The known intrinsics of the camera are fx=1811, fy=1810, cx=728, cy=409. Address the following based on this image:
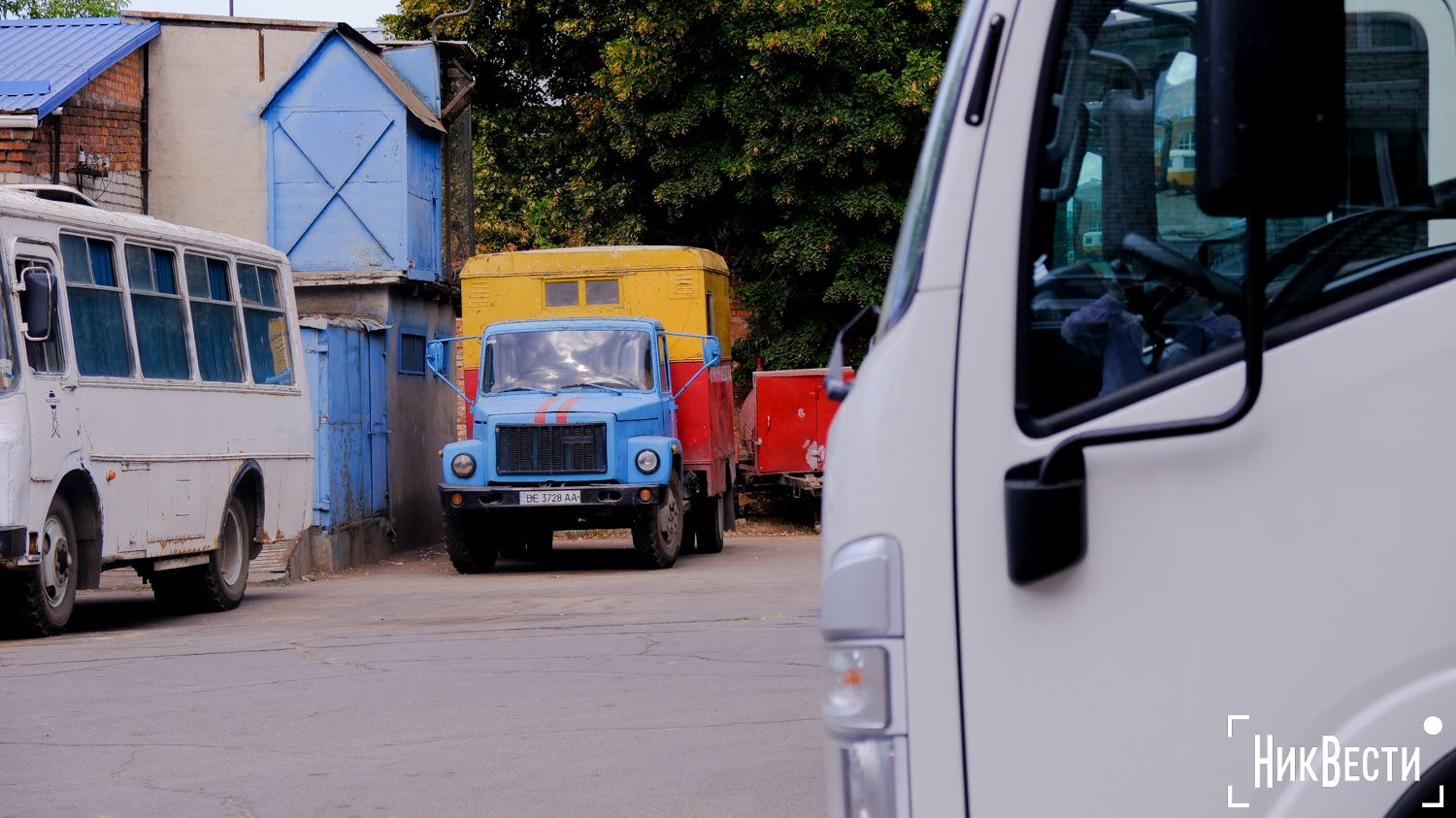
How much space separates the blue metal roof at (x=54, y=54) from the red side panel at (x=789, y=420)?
906cm

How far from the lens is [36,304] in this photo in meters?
11.9

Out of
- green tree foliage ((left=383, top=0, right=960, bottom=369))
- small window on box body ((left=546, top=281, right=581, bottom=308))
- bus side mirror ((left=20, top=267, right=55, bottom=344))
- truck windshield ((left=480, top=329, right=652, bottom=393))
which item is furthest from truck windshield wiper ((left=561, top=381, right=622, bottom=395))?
green tree foliage ((left=383, top=0, right=960, bottom=369))

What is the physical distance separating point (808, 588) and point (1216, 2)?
12.6 meters

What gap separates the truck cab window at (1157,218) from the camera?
2883mm

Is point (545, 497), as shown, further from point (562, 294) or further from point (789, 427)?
point (789, 427)

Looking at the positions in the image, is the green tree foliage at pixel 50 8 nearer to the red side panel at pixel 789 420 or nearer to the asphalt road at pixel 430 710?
the red side panel at pixel 789 420

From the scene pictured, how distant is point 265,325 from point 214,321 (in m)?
1.09

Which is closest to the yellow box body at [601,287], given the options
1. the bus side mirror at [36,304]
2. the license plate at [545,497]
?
the license plate at [545,497]

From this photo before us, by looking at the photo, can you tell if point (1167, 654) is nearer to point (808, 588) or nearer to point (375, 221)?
point (808, 588)

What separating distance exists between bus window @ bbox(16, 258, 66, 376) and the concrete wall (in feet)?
36.4

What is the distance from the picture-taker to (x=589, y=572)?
1795 cm

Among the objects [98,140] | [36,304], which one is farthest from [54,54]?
[36,304]

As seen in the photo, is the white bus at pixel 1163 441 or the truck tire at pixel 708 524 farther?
the truck tire at pixel 708 524

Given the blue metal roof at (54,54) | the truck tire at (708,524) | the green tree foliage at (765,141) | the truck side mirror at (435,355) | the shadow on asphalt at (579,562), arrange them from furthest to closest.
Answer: the green tree foliage at (765,141)
the blue metal roof at (54,54)
the truck tire at (708,524)
the shadow on asphalt at (579,562)
the truck side mirror at (435,355)
